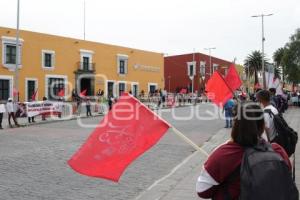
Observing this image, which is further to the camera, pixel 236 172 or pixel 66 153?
pixel 66 153

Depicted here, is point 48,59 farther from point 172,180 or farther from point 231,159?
point 231,159

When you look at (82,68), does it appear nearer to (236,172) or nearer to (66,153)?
(66,153)

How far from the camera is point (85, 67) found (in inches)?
1853

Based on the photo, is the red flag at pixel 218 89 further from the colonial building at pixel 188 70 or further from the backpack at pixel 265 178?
the colonial building at pixel 188 70

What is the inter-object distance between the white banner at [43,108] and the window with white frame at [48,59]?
15.7m

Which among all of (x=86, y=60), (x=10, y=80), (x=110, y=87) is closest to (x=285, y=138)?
(x=10, y=80)

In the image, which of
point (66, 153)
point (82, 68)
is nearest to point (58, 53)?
point (82, 68)

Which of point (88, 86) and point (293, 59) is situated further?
point (88, 86)

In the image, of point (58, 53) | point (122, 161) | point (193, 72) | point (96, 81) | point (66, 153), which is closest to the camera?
point (122, 161)

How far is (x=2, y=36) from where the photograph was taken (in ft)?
124

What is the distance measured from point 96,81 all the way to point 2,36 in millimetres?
12629

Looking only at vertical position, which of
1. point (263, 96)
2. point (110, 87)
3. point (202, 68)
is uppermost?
point (202, 68)

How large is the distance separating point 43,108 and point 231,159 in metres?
23.6

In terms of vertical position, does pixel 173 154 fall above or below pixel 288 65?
below
